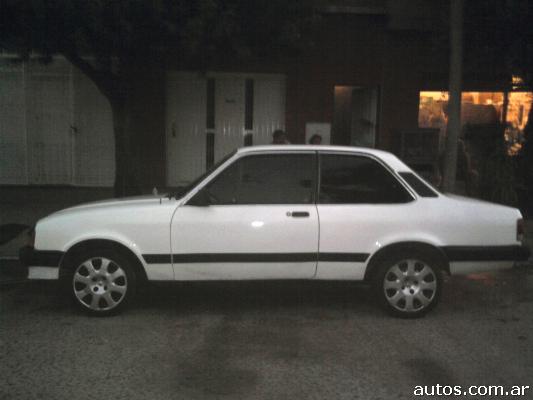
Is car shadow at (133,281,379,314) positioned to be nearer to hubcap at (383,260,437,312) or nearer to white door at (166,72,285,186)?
hubcap at (383,260,437,312)

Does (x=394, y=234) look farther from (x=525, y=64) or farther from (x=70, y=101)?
(x=70, y=101)

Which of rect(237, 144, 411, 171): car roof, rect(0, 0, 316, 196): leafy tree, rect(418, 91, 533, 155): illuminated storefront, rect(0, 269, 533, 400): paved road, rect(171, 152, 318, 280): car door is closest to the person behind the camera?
rect(0, 269, 533, 400): paved road

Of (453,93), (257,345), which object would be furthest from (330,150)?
(453,93)

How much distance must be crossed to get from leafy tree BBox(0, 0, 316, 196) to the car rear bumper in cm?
348

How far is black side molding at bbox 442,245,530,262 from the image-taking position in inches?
219

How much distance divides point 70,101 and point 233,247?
28.4 ft

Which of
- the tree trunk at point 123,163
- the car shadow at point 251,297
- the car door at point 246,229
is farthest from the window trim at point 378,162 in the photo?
the tree trunk at point 123,163

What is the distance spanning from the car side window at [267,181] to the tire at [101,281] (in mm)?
1036

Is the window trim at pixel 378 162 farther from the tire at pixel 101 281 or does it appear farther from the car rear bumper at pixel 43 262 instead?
the car rear bumper at pixel 43 262

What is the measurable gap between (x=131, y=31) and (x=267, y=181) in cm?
379

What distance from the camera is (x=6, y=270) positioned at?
24.4ft

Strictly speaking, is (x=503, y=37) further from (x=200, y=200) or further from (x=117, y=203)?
(x=117, y=203)

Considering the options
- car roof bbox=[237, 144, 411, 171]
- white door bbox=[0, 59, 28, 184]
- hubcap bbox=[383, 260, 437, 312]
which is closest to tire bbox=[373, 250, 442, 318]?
hubcap bbox=[383, 260, 437, 312]

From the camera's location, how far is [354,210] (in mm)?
5508
